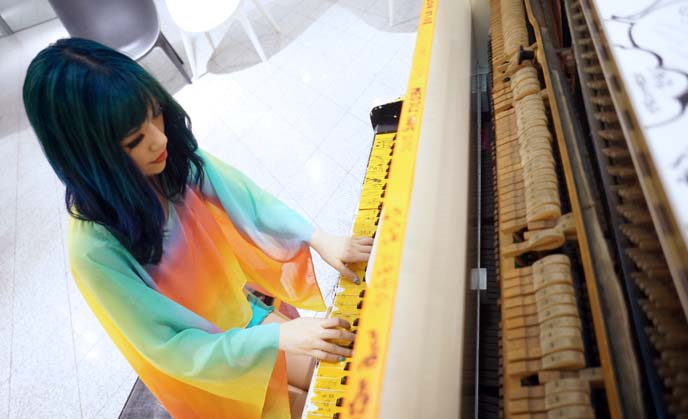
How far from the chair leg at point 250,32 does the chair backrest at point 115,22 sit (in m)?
0.90

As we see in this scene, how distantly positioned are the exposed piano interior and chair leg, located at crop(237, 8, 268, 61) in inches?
133

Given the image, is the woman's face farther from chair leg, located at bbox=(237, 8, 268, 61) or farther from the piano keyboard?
chair leg, located at bbox=(237, 8, 268, 61)

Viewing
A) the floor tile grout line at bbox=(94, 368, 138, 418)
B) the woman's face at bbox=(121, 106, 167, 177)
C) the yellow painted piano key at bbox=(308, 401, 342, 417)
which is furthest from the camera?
the floor tile grout line at bbox=(94, 368, 138, 418)

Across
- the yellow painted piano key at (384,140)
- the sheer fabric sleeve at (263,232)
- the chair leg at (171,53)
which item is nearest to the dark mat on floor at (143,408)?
the sheer fabric sleeve at (263,232)

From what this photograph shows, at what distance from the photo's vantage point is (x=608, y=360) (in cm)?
72

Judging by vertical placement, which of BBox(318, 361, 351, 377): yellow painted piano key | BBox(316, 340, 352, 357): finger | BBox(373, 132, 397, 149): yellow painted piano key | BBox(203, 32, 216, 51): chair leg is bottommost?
BBox(318, 361, 351, 377): yellow painted piano key

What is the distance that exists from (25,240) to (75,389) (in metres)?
1.74

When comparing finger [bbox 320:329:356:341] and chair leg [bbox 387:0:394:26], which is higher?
chair leg [bbox 387:0:394:26]

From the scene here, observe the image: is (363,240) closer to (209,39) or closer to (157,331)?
(157,331)

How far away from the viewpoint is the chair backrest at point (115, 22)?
4.00m

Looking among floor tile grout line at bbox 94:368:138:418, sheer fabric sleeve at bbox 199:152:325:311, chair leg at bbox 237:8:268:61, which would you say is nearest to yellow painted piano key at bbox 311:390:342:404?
sheer fabric sleeve at bbox 199:152:325:311

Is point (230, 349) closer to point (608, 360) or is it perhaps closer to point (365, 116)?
point (608, 360)

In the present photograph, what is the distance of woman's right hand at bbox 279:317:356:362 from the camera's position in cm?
113

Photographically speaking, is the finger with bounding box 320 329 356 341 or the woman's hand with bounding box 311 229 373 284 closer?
the finger with bounding box 320 329 356 341
